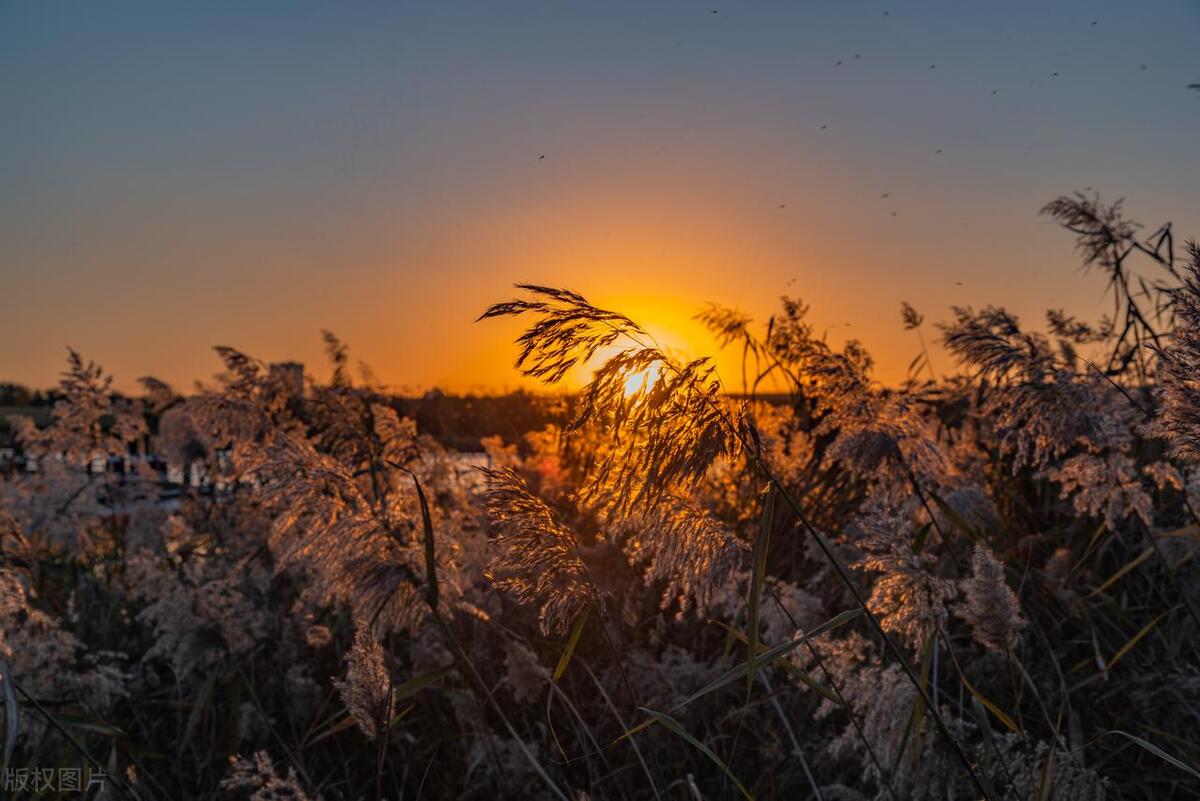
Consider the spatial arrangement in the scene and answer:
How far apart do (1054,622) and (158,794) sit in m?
3.50

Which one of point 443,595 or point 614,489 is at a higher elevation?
point 614,489

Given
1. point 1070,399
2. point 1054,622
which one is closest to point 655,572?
point 1070,399

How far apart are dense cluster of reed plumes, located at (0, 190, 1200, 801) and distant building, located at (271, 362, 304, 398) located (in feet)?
0.22

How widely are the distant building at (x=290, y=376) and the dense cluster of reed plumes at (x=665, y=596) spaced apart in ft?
0.22

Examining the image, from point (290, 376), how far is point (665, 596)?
327 centimetres

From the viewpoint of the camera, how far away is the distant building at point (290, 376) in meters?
4.90

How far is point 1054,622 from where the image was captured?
163 inches

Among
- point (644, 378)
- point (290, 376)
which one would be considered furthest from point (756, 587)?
point (290, 376)

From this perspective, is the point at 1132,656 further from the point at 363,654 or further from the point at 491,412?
the point at 491,412

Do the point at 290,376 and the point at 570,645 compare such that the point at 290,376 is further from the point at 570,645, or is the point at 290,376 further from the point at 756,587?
the point at 756,587

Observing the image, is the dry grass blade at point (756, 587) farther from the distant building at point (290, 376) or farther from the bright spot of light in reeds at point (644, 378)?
the distant building at point (290, 376)

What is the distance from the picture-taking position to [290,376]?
16.8ft

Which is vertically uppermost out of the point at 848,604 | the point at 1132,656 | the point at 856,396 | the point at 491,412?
the point at 491,412

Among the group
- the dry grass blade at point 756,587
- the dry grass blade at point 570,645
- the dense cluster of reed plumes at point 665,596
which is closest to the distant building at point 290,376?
the dense cluster of reed plumes at point 665,596
